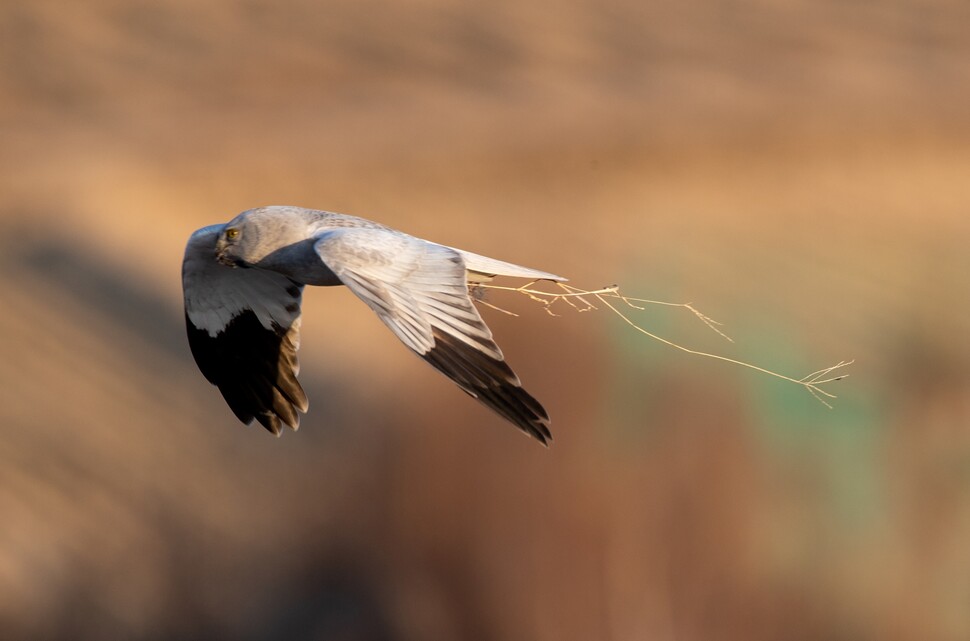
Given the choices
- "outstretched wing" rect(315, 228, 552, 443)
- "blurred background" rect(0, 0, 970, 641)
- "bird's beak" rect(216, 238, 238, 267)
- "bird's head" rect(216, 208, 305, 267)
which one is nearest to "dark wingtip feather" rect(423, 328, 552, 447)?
"outstretched wing" rect(315, 228, 552, 443)

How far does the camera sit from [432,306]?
4.59 metres

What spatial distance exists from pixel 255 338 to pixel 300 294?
26cm

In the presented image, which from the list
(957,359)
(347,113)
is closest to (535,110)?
(347,113)

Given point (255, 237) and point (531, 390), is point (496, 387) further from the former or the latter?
point (531, 390)

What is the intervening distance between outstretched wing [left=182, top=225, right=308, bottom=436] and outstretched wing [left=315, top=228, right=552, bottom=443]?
3.35 ft

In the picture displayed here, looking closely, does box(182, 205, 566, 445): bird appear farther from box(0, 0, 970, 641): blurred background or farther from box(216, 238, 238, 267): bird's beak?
box(0, 0, 970, 641): blurred background

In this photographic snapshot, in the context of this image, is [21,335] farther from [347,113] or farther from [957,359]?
[957,359]

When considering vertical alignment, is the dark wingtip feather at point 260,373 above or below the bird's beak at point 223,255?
below

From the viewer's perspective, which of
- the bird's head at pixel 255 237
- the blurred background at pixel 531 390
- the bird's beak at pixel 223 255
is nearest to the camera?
the bird's head at pixel 255 237

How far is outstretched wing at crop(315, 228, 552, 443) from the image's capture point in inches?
172

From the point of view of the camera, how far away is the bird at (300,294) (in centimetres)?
443

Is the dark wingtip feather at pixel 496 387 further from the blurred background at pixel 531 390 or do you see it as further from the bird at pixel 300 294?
the blurred background at pixel 531 390

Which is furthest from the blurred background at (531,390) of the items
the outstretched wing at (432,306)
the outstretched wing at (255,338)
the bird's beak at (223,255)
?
the outstretched wing at (432,306)

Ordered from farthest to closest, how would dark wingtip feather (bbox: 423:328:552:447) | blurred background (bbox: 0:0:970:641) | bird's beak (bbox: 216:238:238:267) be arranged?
1. blurred background (bbox: 0:0:970:641)
2. bird's beak (bbox: 216:238:238:267)
3. dark wingtip feather (bbox: 423:328:552:447)
